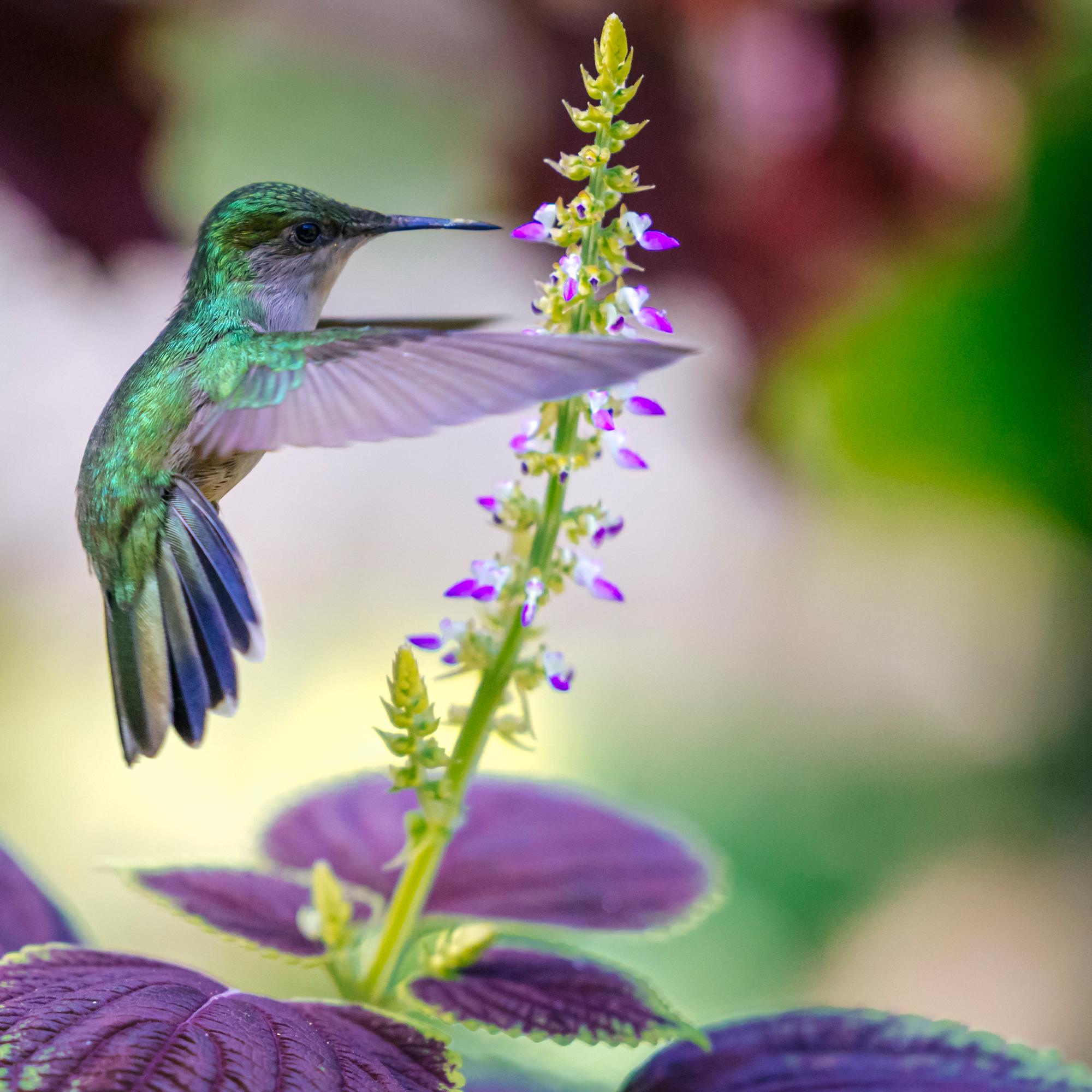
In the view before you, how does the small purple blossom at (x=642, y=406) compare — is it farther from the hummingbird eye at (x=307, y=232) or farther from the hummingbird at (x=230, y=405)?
the hummingbird eye at (x=307, y=232)

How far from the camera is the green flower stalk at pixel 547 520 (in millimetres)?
794

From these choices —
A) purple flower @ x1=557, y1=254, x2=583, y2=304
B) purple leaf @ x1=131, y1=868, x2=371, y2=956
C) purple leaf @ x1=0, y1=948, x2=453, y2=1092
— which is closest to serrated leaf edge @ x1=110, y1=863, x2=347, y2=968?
purple leaf @ x1=131, y1=868, x2=371, y2=956

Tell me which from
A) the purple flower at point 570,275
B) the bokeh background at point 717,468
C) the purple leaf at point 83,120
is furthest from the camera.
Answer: the bokeh background at point 717,468

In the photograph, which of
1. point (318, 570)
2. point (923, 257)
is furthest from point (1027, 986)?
point (318, 570)

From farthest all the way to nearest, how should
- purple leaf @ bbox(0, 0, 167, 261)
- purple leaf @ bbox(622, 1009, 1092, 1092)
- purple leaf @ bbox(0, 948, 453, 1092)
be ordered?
purple leaf @ bbox(0, 0, 167, 261), purple leaf @ bbox(622, 1009, 1092, 1092), purple leaf @ bbox(0, 948, 453, 1092)

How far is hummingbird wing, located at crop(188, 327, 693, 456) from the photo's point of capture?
70 cm

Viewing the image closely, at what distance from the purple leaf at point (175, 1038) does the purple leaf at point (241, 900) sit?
139 mm

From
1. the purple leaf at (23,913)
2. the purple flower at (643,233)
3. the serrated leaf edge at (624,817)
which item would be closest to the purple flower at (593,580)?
the purple flower at (643,233)

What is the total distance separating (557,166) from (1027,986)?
244 centimetres

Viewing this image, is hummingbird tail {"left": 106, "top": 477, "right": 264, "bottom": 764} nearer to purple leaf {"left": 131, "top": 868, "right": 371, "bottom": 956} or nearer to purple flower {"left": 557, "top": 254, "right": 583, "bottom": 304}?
purple leaf {"left": 131, "top": 868, "right": 371, "bottom": 956}

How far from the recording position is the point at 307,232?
1.06m

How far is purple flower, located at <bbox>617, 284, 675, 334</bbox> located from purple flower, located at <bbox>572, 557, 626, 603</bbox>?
0.53ft

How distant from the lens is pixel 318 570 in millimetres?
3047

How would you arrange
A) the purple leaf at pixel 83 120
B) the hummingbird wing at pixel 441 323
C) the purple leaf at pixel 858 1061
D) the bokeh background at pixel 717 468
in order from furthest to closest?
the bokeh background at pixel 717 468, the purple leaf at pixel 83 120, the hummingbird wing at pixel 441 323, the purple leaf at pixel 858 1061
